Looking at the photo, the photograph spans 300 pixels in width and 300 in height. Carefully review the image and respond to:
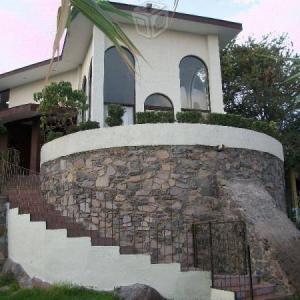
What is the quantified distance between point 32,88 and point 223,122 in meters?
10.7

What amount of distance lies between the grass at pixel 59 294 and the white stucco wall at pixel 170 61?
7314mm

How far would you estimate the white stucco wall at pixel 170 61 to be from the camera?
45.0ft

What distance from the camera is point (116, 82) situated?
13547 millimetres

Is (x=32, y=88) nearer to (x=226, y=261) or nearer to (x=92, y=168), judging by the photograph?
(x=92, y=168)

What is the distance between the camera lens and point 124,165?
977 cm

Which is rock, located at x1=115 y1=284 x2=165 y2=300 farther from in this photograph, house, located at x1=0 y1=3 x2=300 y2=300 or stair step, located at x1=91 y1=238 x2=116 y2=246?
stair step, located at x1=91 y1=238 x2=116 y2=246

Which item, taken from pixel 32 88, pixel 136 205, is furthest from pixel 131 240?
pixel 32 88

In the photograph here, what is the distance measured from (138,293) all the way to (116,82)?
26.8 ft

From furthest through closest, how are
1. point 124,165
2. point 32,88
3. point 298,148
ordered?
point 32,88, point 298,148, point 124,165

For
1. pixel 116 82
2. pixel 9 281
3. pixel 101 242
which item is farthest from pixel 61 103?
pixel 101 242

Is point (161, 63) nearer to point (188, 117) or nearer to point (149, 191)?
point (188, 117)

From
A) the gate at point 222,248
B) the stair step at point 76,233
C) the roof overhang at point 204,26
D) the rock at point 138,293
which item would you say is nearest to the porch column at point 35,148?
the roof overhang at point 204,26

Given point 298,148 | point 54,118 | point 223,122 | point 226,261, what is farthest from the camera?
point 298,148

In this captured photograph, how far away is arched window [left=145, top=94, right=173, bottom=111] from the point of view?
13844 mm
